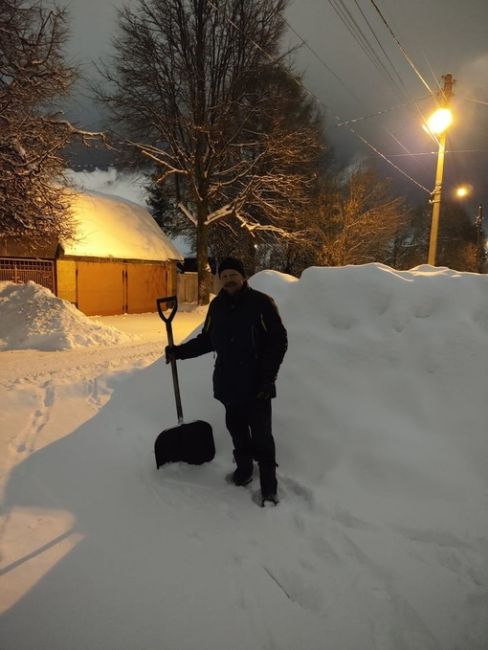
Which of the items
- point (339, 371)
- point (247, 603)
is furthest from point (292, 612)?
point (339, 371)

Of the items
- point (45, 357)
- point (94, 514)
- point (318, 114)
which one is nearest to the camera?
point (94, 514)

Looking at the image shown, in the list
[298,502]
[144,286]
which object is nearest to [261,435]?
[298,502]

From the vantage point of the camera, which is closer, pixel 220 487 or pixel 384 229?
pixel 220 487

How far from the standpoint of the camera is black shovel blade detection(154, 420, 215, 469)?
3.05 m

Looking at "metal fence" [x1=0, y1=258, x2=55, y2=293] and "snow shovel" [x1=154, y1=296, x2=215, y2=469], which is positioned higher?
"metal fence" [x1=0, y1=258, x2=55, y2=293]

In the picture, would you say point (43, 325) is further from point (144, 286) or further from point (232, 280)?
point (144, 286)

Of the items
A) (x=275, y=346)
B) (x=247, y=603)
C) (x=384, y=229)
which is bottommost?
(x=247, y=603)

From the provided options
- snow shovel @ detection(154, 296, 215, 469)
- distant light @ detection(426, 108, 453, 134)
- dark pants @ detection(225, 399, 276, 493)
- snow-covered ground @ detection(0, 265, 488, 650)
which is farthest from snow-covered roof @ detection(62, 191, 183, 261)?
dark pants @ detection(225, 399, 276, 493)

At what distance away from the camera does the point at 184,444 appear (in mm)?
3059

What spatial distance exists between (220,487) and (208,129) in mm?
16076

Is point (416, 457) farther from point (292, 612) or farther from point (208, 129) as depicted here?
point (208, 129)

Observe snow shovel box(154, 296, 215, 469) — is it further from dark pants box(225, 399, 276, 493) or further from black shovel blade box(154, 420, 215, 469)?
dark pants box(225, 399, 276, 493)

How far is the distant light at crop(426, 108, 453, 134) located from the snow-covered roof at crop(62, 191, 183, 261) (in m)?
12.1

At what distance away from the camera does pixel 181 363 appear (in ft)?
15.5
